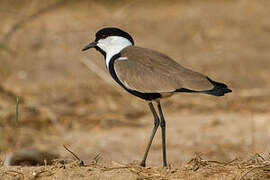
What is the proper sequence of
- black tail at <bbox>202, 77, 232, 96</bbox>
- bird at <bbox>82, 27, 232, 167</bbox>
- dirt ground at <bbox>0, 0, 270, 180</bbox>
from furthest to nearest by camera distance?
dirt ground at <bbox>0, 0, 270, 180</bbox> < bird at <bbox>82, 27, 232, 167</bbox> < black tail at <bbox>202, 77, 232, 96</bbox>

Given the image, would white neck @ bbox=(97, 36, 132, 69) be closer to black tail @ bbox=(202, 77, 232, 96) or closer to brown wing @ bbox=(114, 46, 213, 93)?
brown wing @ bbox=(114, 46, 213, 93)

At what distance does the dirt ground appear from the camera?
864 cm

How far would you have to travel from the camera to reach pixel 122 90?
32.8ft

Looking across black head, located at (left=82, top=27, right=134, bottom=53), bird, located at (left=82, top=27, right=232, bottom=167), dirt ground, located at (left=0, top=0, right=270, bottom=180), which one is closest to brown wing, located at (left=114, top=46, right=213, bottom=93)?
bird, located at (left=82, top=27, right=232, bottom=167)

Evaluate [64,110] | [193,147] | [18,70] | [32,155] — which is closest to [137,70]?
[32,155]

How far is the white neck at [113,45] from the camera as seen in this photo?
16.8 ft

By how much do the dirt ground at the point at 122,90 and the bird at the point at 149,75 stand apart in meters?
1.69

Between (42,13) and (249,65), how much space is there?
4.81 meters

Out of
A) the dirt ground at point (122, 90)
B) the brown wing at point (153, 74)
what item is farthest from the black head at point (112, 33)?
the dirt ground at point (122, 90)

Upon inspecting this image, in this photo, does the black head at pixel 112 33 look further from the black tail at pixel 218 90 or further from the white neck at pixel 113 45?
the black tail at pixel 218 90

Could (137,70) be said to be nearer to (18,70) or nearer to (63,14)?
(18,70)

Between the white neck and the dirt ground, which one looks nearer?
the white neck

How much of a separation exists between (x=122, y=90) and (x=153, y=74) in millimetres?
5136

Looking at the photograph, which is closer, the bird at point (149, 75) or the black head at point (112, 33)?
the bird at point (149, 75)
